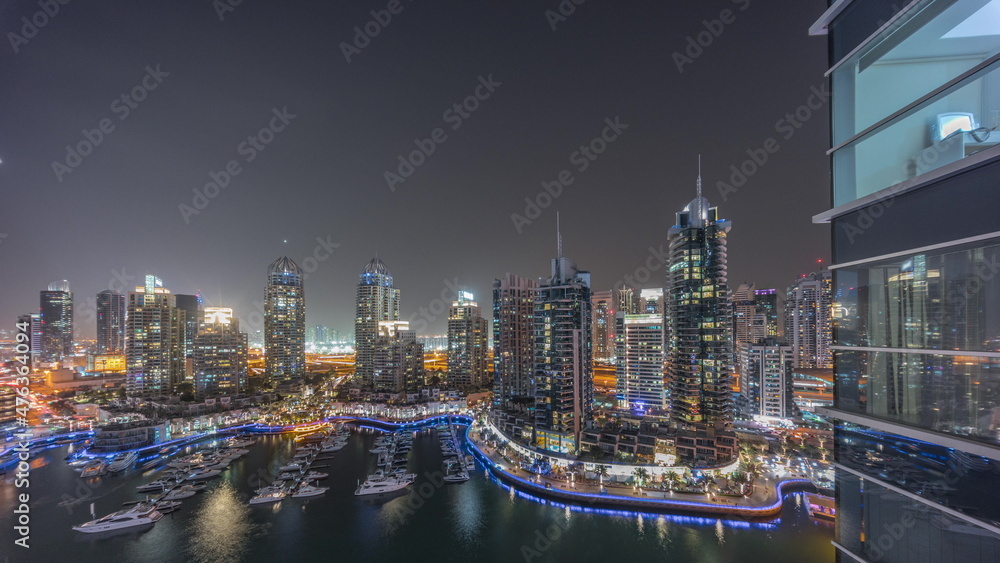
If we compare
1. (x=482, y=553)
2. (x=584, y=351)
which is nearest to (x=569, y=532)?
(x=482, y=553)

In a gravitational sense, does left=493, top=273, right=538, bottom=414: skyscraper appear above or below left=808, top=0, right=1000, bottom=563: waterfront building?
below

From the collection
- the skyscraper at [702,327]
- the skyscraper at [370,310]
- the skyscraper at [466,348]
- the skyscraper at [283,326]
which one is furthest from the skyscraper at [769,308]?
the skyscraper at [283,326]

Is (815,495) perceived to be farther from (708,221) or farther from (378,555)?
(378,555)

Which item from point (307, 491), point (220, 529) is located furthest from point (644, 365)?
point (220, 529)

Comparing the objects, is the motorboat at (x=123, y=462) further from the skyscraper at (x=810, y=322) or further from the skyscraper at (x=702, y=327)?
the skyscraper at (x=810, y=322)

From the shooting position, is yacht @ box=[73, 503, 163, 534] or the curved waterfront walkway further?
the curved waterfront walkway

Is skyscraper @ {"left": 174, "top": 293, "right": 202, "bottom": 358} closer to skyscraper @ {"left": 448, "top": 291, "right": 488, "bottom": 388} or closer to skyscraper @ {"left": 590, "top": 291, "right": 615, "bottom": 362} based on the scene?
skyscraper @ {"left": 448, "top": 291, "right": 488, "bottom": 388}

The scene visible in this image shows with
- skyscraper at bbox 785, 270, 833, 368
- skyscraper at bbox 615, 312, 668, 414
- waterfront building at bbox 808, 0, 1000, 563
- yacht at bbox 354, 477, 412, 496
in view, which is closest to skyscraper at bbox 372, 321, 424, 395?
yacht at bbox 354, 477, 412, 496
